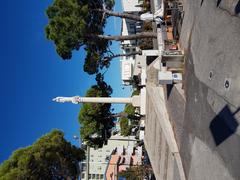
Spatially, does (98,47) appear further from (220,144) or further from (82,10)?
(220,144)

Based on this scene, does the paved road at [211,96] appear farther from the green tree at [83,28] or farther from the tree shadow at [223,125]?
the green tree at [83,28]

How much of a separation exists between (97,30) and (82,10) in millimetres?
2222

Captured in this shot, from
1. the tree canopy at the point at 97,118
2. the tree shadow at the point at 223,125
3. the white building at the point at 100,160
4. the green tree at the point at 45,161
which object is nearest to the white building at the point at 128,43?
the white building at the point at 100,160

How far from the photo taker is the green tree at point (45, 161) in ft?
93.2

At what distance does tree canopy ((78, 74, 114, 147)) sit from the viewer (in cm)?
3303

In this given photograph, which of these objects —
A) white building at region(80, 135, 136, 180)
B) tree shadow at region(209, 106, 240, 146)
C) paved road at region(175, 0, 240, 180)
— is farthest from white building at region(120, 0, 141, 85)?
tree shadow at region(209, 106, 240, 146)

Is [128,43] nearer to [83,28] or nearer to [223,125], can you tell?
[83,28]

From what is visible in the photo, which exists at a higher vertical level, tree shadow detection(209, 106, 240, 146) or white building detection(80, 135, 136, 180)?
white building detection(80, 135, 136, 180)

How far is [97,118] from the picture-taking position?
113ft

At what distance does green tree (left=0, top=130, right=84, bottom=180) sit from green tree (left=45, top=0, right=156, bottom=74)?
667 centimetres

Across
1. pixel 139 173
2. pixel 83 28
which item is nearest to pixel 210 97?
pixel 83 28

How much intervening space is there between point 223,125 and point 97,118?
2509 centimetres

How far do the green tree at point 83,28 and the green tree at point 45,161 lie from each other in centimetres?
667

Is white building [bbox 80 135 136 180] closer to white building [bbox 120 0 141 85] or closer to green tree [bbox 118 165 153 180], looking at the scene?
white building [bbox 120 0 141 85]
